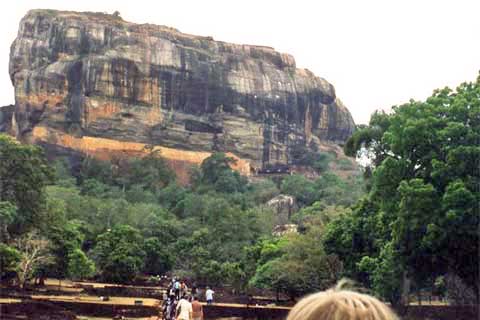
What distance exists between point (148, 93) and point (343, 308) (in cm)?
9089

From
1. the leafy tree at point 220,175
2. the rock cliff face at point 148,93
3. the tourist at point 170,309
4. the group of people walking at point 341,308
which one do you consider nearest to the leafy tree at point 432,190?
the tourist at point 170,309

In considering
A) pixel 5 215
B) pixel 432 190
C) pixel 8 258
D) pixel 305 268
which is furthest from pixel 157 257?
pixel 432 190

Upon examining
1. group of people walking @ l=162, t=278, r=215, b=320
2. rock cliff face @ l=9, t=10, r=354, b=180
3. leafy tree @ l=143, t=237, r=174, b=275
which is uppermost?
rock cliff face @ l=9, t=10, r=354, b=180

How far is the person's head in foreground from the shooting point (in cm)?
162

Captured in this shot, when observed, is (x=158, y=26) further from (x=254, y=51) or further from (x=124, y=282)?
(x=124, y=282)

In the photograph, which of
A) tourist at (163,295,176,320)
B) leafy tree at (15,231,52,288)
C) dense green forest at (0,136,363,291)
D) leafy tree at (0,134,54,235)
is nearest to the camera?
tourist at (163,295,176,320)

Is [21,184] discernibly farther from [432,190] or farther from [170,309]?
[432,190]

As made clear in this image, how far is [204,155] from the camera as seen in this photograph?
93375mm

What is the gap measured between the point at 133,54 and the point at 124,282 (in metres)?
54.2

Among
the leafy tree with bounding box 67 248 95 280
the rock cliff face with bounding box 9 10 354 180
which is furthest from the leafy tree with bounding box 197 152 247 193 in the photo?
the leafy tree with bounding box 67 248 95 280

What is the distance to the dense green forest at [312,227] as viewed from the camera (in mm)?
21297

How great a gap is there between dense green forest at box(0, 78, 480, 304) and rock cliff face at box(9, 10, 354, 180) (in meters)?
18.8

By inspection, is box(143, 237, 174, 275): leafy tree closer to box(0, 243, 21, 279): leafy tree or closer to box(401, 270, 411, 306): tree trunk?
box(0, 243, 21, 279): leafy tree

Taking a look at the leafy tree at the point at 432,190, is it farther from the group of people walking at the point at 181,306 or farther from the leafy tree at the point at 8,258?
the leafy tree at the point at 8,258
